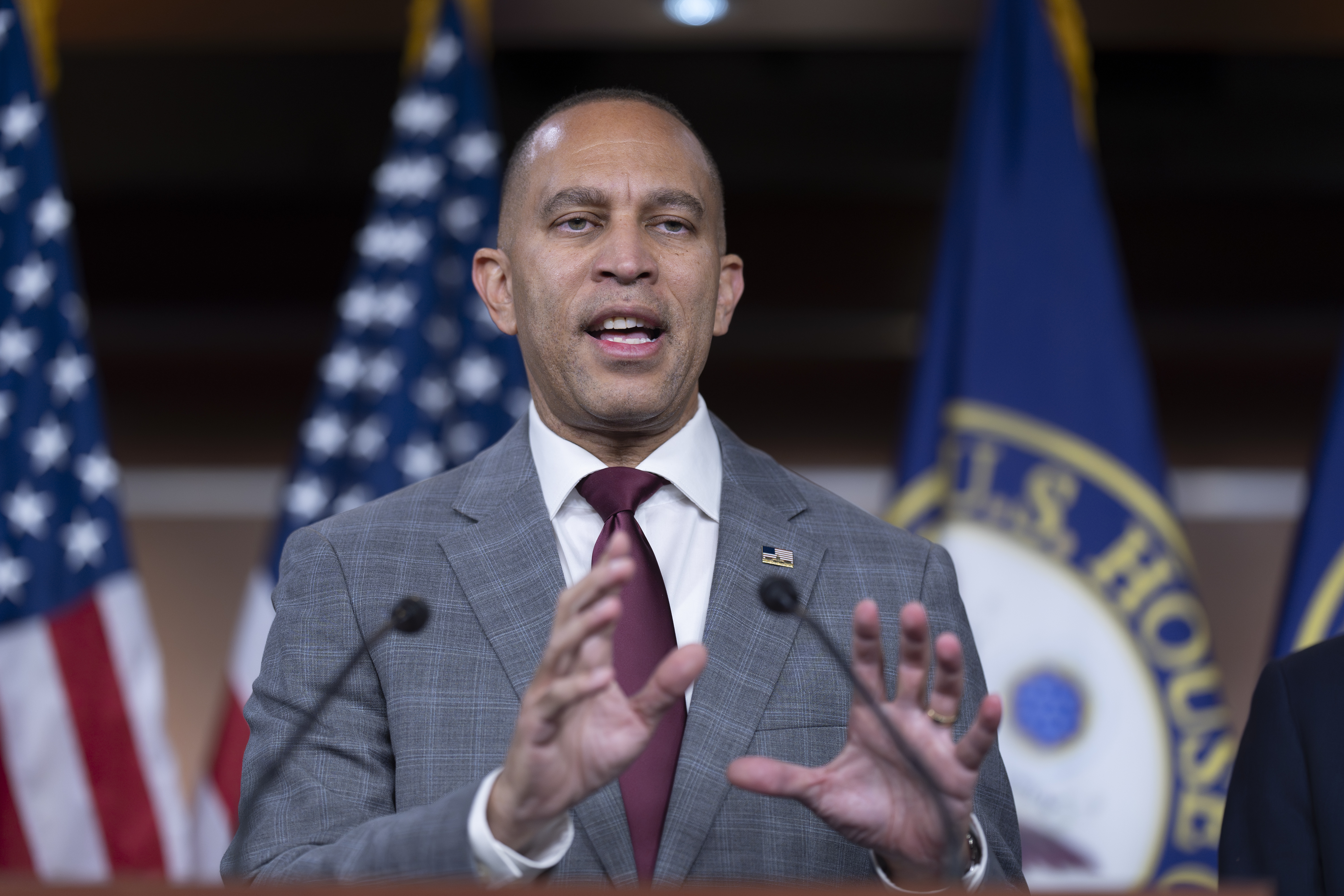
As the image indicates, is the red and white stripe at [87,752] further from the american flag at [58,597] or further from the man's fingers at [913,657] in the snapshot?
the man's fingers at [913,657]

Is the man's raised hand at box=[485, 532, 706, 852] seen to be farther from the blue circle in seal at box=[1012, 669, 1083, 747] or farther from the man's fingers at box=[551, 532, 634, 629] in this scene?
the blue circle in seal at box=[1012, 669, 1083, 747]

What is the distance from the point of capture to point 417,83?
11.1 ft

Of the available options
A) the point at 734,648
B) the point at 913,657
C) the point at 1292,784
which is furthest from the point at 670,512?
the point at 1292,784

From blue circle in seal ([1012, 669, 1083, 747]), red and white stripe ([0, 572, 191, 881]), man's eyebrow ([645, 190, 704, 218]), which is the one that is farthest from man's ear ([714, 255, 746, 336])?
red and white stripe ([0, 572, 191, 881])

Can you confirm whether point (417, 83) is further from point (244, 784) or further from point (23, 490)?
point (244, 784)

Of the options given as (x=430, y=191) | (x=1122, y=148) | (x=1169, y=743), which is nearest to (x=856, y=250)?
(x=1122, y=148)

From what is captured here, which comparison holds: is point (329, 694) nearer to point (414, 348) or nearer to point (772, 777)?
point (772, 777)

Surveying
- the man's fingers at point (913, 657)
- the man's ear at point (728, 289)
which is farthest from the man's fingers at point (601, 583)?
the man's ear at point (728, 289)

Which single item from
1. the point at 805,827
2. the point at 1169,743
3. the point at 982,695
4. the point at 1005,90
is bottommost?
the point at 1169,743

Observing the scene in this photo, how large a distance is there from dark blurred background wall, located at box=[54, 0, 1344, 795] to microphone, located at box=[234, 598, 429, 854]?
9.45 feet

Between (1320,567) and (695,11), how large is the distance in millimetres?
2224

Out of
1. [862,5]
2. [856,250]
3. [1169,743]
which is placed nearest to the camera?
[1169,743]

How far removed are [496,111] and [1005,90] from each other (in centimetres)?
158

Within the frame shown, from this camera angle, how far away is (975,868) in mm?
1305
